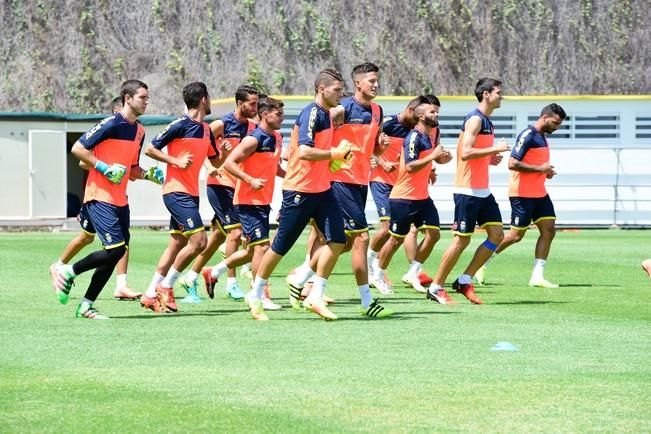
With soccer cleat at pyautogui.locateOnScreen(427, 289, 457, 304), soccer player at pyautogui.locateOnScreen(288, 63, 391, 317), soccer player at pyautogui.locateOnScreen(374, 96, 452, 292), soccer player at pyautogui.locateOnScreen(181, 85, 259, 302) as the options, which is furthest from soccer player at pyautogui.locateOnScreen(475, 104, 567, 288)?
soccer player at pyautogui.locateOnScreen(288, 63, 391, 317)

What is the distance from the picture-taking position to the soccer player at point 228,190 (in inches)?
596

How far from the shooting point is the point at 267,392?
827 centimetres

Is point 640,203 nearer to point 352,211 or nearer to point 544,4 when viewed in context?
point 544,4

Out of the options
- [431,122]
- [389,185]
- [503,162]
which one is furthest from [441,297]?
[503,162]

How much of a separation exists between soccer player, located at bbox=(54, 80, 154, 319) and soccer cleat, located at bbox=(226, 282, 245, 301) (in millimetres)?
2429

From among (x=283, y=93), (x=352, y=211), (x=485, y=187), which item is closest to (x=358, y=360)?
(x=352, y=211)

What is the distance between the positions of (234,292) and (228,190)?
4.05 ft

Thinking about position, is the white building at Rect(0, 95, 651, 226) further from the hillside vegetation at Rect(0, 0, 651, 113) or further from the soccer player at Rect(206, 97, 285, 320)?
the soccer player at Rect(206, 97, 285, 320)

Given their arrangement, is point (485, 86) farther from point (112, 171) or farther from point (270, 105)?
point (112, 171)

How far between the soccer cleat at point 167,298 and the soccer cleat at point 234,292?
177 centimetres

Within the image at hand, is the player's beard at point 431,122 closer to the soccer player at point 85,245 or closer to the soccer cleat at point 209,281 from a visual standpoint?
the soccer cleat at point 209,281

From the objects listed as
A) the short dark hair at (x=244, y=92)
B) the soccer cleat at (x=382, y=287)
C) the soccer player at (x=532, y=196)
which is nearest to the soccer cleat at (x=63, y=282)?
the short dark hair at (x=244, y=92)

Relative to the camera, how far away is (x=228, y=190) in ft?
51.6

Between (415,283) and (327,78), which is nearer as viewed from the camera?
(327,78)
